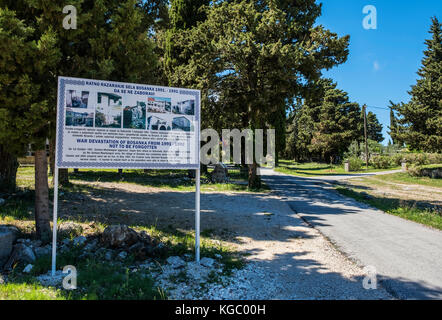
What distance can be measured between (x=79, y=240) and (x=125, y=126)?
2476 millimetres

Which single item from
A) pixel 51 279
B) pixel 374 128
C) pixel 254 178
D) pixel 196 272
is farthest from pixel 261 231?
pixel 374 128

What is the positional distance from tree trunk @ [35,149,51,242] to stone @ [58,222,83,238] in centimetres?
29

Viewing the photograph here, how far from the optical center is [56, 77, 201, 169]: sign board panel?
4.64 metres

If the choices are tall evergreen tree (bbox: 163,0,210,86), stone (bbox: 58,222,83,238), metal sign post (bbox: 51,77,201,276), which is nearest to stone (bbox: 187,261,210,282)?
metal sign post (bbox: 51,77,201,276)

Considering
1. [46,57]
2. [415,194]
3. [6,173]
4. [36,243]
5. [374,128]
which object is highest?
[374,128]

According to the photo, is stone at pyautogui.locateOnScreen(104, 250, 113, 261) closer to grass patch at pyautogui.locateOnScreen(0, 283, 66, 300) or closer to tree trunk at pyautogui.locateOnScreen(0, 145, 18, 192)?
grass patch at pyautogui.locateOnScreen(0, 283, 66, 300)

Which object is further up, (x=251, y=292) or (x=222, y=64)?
(x=222, y=64)

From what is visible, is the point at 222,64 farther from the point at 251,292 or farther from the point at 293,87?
the point at 251,292

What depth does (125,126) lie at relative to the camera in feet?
16.1

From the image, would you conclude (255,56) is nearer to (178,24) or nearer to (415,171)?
(178,24)

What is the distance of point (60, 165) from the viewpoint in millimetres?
4562

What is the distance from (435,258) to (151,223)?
6.29 metres

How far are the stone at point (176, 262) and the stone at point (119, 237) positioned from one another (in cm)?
89
